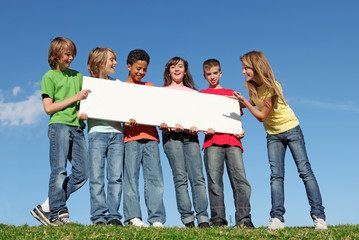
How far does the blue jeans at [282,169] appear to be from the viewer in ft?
22.8

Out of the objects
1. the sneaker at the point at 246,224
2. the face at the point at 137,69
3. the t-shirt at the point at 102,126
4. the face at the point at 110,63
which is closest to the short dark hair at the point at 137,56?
the face at the point at 137,69

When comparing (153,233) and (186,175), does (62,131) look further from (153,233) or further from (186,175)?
(153,233)

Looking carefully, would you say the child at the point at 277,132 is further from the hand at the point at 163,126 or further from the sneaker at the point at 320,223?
the hand at the point at 163,126

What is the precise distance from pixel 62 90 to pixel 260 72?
11.6 feet

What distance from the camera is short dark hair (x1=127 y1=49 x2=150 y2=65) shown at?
745 cm

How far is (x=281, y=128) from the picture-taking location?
7125 mm

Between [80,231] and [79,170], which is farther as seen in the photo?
[79,170]

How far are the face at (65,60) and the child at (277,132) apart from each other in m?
3.17

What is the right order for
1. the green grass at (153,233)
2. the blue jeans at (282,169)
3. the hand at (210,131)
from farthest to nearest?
the hand at (210,131), the blue jeans at (282,169), the green grass at (153,233)

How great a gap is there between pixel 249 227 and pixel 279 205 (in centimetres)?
71

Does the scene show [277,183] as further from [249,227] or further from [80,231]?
[80,231]

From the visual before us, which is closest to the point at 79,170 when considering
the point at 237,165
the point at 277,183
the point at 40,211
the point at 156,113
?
the point at 40,211

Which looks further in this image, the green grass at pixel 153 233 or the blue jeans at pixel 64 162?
the blue jeans at pixel 64 162

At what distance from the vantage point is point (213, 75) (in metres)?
7.92
